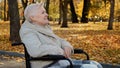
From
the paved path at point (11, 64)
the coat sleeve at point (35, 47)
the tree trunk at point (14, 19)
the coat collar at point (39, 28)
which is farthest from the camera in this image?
the tree trunk at point (14, 19)

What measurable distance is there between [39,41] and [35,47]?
137 millimetres

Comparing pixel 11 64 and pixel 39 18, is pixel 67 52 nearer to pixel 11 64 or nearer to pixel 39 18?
pixel 39 18

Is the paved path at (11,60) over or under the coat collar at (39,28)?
under

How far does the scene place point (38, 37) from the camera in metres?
5.16

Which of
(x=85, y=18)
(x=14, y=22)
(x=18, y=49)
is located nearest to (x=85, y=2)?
(x=85, y=18)

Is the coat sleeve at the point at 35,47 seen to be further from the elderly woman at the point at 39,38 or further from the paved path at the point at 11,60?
the paved path at the point at 11,60

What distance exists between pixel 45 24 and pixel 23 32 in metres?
0.33

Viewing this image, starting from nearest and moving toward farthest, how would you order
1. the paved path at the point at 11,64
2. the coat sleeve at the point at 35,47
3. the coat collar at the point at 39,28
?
1. the coat sleeve at the point at 35,47
2. the coat collar at the point at 39,28
3. the paved path at the point at 11,64

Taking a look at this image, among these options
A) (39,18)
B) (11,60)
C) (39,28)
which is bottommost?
(11,60)

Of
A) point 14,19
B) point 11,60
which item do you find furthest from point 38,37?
point 14,19

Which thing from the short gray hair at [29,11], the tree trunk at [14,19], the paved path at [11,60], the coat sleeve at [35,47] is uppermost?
the short gray hair at [29,11]

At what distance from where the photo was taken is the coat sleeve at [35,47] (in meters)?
4.98

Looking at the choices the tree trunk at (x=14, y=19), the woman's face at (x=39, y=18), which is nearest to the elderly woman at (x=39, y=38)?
the woman's face at (x=39, y=18)

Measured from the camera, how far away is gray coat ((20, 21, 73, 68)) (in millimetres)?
4992
